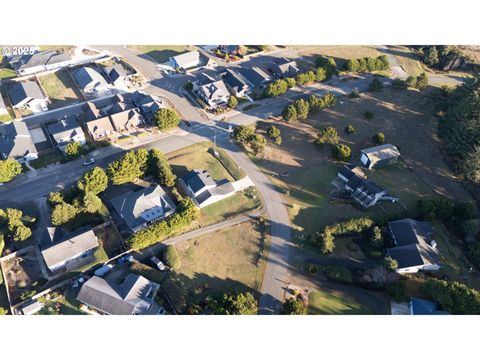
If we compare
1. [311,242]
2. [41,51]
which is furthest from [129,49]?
[311,242]

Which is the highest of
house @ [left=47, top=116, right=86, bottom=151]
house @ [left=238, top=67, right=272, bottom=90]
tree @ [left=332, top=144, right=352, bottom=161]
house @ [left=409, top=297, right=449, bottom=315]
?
house @ [left=238, top=67, right=272, bottom=90]

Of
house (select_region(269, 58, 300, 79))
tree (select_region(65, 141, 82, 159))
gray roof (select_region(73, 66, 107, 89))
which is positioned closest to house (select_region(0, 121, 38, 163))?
tree (select_region(65, 141, 82, 159))

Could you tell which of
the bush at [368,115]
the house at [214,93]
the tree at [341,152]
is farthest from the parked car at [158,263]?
the bush at [368,115]

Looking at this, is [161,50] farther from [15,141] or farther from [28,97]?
[15,141]

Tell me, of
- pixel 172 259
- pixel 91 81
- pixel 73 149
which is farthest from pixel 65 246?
pixel 91 81

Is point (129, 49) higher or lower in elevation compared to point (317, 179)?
higher

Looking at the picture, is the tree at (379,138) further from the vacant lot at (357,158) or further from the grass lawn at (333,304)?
the grass lawn at (333,304)

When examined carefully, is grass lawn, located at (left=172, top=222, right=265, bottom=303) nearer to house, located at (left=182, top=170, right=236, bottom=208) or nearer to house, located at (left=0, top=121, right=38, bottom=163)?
house, located at (left=182, top=170, right=236, bottom=208)

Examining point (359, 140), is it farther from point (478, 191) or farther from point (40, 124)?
point (40, 124)
